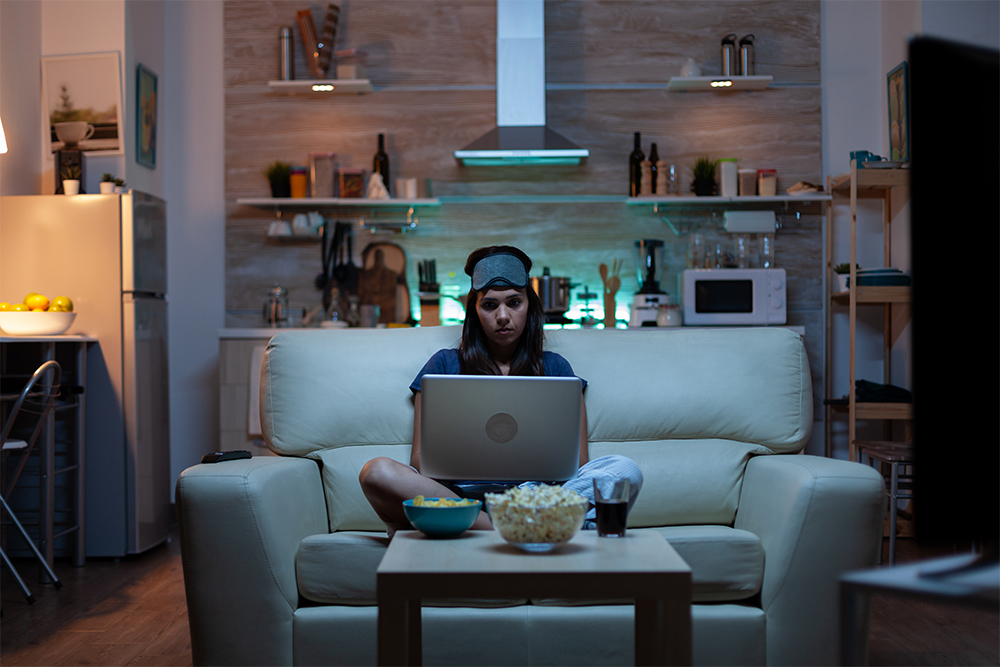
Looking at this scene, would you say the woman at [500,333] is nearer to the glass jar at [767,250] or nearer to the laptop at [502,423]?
the laptop at [502,423]

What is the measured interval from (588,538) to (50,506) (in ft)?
8.28

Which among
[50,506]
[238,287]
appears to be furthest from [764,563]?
[238,287]

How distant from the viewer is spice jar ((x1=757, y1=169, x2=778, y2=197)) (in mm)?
4324

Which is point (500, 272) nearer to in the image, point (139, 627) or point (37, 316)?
point (139, 627)

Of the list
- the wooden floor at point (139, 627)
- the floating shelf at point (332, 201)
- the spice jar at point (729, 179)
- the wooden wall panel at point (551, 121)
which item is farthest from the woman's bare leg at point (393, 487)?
the spice jar at point (729, 179)

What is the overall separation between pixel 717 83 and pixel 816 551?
322cm

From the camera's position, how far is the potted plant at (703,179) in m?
4.32

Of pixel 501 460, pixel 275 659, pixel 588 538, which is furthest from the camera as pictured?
pixel 275 659

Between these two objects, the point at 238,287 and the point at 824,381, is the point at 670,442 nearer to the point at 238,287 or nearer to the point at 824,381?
the point at 824,381

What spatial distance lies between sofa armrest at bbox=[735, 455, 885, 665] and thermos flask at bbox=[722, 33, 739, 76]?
3.06 m

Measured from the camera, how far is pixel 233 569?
70.2 inches

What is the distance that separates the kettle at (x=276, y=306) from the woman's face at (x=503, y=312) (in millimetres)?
2342

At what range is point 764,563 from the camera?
1866 millimetres

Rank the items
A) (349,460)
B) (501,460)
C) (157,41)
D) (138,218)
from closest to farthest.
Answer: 1. (501,460)
2. (349,460)
3. (138,218)
4. (157,41)
